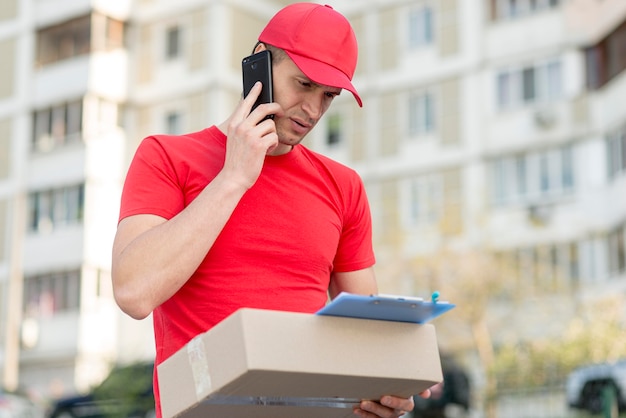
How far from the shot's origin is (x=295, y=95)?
136 inches

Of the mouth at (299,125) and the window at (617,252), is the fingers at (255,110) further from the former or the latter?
the window at (617,252)

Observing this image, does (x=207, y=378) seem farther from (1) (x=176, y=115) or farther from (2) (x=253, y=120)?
(1) (x=176, y=115)

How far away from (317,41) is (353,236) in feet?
2.16

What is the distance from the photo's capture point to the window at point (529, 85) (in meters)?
36.0

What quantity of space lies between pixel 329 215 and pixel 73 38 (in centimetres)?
4085

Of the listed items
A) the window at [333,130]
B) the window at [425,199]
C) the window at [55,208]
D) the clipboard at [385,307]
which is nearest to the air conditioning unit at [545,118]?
the window at [425,199]

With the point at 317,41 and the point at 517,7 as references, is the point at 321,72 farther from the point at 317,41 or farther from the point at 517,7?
the point at 517,7

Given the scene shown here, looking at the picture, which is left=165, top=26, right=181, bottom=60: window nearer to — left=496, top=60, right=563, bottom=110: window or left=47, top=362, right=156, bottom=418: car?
left=496, top=60, right=563, bottom=110: window

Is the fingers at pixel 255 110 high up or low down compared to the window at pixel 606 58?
down

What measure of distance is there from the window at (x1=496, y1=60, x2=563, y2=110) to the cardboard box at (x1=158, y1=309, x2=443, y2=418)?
1314 inches

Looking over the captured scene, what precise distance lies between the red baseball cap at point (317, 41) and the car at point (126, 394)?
15.4 meters

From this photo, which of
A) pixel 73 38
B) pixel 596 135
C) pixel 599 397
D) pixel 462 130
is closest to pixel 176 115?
pixel 73 38

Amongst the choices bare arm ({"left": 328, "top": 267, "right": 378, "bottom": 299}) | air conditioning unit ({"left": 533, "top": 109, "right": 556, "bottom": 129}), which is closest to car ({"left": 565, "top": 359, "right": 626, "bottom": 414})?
air conditioning unit ({"left": 533, "top": 109, "right": 556, "bottom": 129})

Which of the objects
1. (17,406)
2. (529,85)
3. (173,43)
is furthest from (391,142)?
(17,406)
